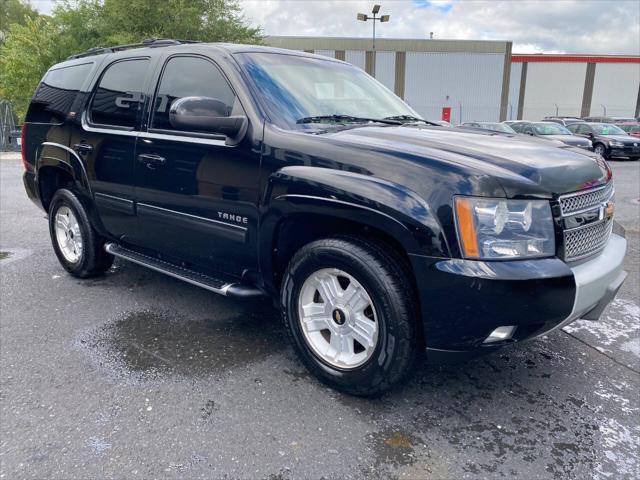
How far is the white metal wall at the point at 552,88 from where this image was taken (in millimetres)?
44688

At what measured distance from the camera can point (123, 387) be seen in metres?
3.03

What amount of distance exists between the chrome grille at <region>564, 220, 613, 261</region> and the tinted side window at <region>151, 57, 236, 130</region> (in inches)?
83.6

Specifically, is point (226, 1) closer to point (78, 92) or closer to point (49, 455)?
point (78, 92)

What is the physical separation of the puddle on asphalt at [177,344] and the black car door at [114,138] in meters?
0.79

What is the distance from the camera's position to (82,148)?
4.33m

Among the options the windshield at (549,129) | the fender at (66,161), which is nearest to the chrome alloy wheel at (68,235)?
the fender at (66,161)

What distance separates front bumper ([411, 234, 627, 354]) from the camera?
7.68 ft

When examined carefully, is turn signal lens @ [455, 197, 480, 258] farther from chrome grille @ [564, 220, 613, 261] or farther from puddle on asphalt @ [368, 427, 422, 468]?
puddle on asphalt @ [368, 427, 422, 468]

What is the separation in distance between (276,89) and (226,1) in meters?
23.1

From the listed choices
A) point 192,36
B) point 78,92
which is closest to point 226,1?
point 192,36

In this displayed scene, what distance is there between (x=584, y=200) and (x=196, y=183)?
7.50 ft

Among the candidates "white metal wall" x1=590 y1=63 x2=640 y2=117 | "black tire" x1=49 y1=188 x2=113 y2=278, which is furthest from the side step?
"white metal wall" x1=590 y1=63 x2=640 y2=117

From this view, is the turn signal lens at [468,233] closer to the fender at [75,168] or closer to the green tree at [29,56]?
the fender at [75,168]

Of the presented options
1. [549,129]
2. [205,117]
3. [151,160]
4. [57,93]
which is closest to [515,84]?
[549,129]
